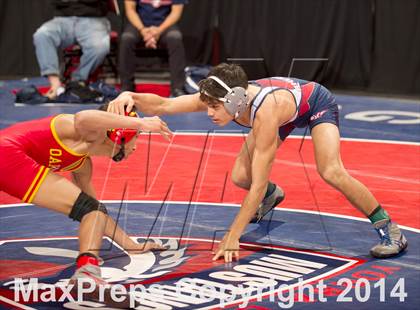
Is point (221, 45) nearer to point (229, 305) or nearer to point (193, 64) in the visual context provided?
point (193, 64)

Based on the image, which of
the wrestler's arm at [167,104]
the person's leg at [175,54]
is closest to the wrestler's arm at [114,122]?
the wrestler's arm at [167,104]

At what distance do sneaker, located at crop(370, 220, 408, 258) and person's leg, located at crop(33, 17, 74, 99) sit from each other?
6.09 m

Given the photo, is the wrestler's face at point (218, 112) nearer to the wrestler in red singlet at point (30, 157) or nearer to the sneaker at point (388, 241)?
the wrestler in red singlet at point (30, 157)

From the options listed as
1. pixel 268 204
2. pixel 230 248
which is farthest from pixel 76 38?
pixel 230 248

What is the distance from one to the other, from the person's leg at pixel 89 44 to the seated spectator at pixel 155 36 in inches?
10.0

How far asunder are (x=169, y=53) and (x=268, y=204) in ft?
16.5

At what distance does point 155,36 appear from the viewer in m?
10.2

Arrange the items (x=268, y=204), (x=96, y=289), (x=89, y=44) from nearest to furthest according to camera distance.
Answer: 1. (x=96, y=289)
2. (x=268, y=204)
3. (x=89, y=44)

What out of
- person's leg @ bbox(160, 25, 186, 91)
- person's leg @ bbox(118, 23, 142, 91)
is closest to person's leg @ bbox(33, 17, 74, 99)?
person's leg @ bbox(118, 23, 142, 91)

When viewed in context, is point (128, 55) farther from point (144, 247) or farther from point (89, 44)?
point (144, 247)

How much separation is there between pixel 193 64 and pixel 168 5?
83.4 inches

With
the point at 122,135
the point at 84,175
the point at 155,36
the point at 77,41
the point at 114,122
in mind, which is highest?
the point at 114,122

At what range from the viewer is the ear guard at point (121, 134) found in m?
4.42

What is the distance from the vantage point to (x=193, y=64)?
12461 millimetres
